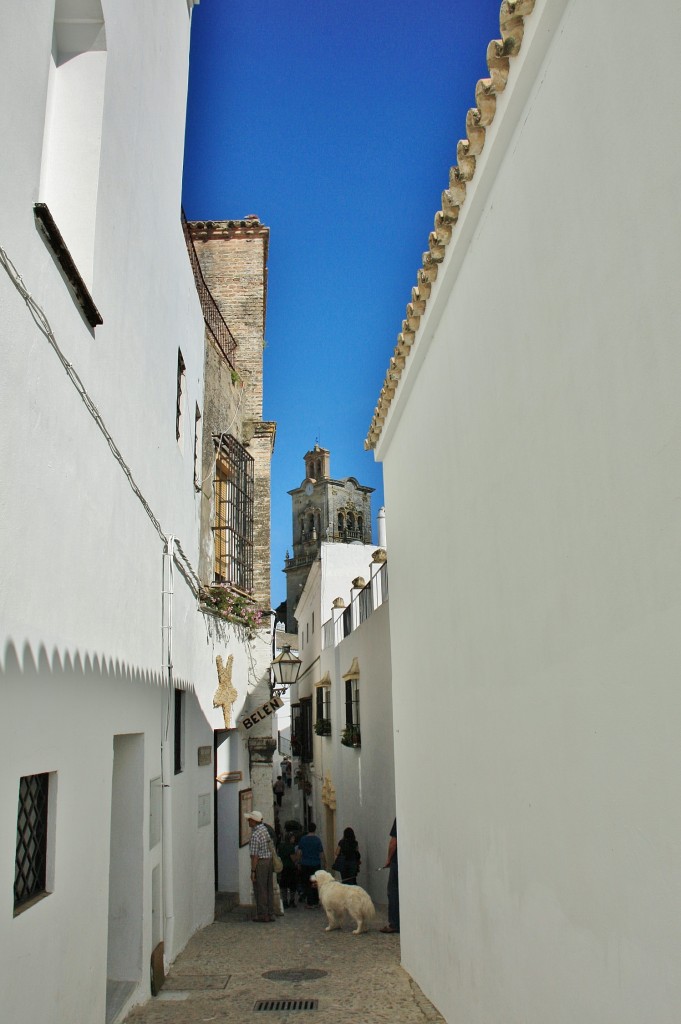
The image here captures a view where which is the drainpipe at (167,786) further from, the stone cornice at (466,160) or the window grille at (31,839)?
the window grille at (31,839)

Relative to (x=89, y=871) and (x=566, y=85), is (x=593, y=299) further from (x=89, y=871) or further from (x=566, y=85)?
(x=89, y=871)

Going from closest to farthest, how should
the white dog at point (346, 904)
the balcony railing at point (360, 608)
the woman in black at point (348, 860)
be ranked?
the white dog at point (346, 904)
the balcony railing at point (360, 608)
the woman in black at point (348, 860)

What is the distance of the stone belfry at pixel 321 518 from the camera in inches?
2689

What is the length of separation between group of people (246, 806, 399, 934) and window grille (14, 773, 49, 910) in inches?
247

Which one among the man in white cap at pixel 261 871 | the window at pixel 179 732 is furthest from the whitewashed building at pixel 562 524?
the man in white cap at pixel 261 871

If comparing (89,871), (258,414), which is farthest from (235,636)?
(89,871)

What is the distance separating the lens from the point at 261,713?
45.7 feet

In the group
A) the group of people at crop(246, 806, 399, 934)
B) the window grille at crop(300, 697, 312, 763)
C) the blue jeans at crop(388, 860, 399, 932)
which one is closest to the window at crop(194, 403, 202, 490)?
the group of people at crop(246, 806, 399, 934)

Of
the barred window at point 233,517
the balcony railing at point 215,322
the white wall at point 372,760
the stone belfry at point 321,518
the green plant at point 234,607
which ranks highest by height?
the stone belfry at point 321,518

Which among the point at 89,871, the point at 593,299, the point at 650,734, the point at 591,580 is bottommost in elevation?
the point at 89,871

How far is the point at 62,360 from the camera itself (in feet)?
14.6

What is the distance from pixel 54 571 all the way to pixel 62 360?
112 centimetres

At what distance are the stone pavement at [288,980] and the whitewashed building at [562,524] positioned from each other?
3.15 ft

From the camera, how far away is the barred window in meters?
12.9
